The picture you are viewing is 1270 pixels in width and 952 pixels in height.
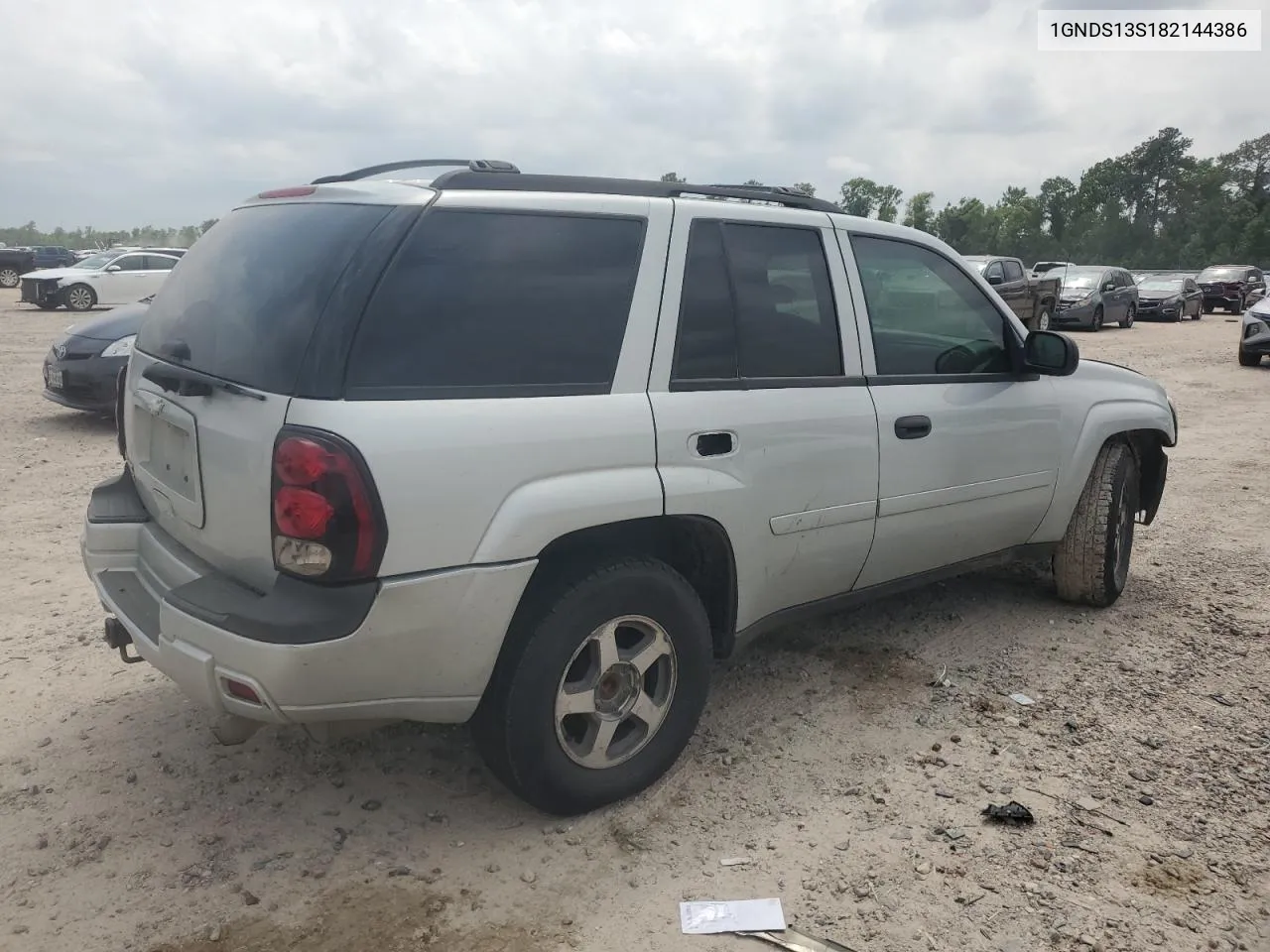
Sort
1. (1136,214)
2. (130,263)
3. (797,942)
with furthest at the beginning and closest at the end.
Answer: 1. (1136,214)
2. (130,263)
3. (797,942)

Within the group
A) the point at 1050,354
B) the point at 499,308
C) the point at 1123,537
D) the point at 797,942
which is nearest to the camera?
the point at 797,942

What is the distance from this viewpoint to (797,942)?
2510mm

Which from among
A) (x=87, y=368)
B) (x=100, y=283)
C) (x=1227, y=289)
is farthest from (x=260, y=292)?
(x=1227, y=289)

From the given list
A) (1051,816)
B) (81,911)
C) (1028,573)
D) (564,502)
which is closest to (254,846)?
(81,911)

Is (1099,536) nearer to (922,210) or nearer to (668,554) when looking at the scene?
(668,554)

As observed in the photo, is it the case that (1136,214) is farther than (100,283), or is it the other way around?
(1136,214)

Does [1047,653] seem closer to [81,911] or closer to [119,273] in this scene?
[81,911]

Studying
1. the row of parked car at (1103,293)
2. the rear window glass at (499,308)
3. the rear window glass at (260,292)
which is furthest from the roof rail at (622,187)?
the row of parked car at (1103,293)

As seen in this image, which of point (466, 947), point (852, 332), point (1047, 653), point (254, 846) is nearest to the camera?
point (466, 947)

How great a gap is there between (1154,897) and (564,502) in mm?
1918

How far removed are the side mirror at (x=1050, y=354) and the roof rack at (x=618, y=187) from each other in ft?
3.53

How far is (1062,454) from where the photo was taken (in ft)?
14.4

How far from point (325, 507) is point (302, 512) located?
0.23ft

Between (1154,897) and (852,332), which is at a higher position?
(852,332)
